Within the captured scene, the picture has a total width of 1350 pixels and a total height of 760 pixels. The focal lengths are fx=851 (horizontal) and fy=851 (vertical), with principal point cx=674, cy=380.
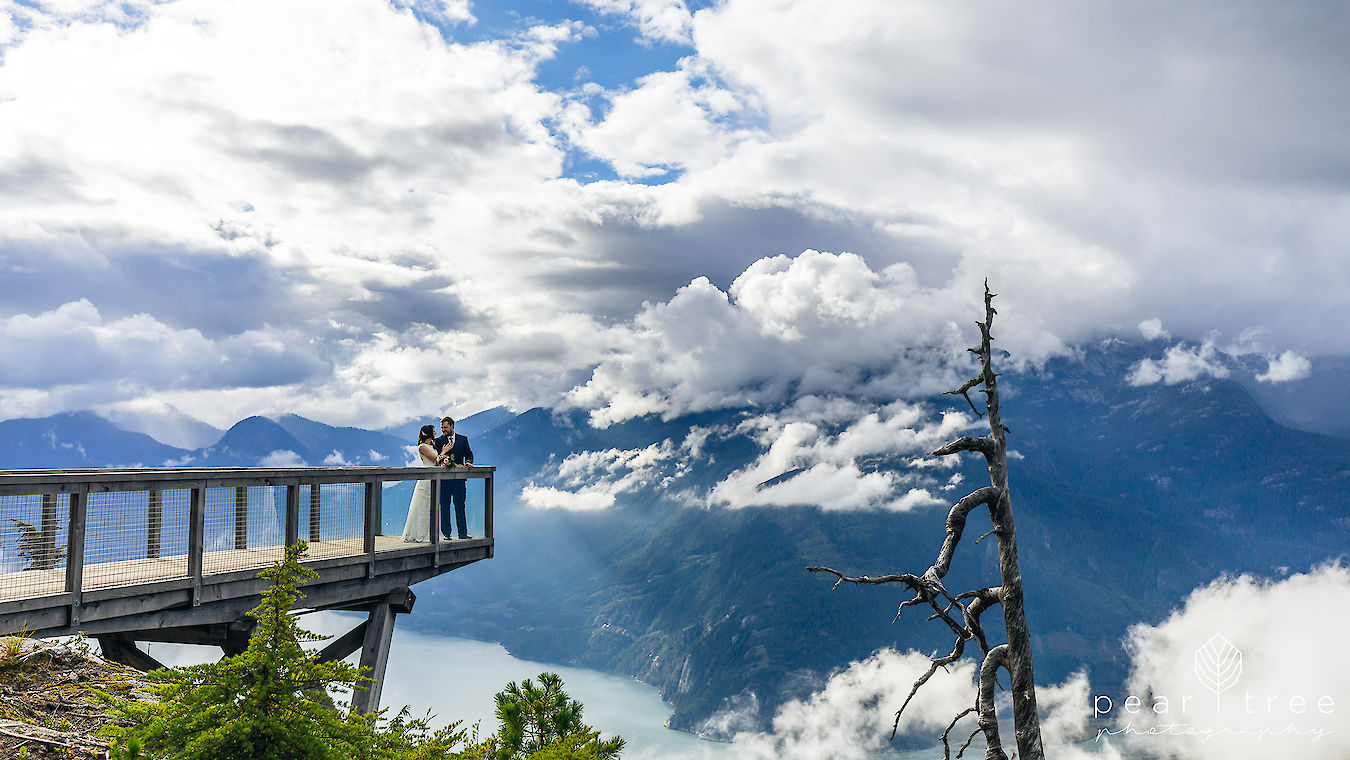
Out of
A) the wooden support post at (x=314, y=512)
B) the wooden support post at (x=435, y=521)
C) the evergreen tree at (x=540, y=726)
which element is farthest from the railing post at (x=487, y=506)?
the wooden support post at (x=314, y=512)

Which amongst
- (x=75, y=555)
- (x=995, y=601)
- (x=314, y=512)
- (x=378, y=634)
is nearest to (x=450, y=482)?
(x=314, y=512)

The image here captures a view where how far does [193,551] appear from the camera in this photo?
10.1 m

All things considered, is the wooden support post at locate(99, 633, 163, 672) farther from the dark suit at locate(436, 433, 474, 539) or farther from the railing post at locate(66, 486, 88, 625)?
the dark suit at locate(436, 433, 474, 539)

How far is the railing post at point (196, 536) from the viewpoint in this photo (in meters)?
10.0

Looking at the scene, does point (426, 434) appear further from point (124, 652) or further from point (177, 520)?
point (124, 652)

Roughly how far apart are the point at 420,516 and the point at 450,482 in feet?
2.52

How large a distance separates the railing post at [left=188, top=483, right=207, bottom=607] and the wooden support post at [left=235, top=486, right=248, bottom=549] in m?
1.08

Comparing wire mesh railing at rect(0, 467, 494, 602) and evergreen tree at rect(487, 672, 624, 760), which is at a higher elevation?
wire mesh railing at rect(0, 467, 494, 602)

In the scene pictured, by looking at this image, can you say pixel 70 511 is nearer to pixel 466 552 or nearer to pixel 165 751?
pixel 165 751

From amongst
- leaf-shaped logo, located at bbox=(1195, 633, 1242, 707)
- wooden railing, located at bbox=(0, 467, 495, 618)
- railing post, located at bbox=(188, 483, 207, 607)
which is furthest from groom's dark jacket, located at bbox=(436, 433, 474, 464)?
leaf-shaped logo, located at bbox=(1195, 633, 1242, 707)

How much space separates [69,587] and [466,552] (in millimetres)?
7296

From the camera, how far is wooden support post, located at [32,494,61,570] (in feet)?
29.8

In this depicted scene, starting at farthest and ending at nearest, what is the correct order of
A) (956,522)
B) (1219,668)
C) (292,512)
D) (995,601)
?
1. (1219,668)
2. (292,512)
3. (995,601)
4. (956,522)

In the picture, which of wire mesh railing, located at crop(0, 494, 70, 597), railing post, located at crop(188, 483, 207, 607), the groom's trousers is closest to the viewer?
wire mesh railing, located at crop(0, 494, 70, 597)
